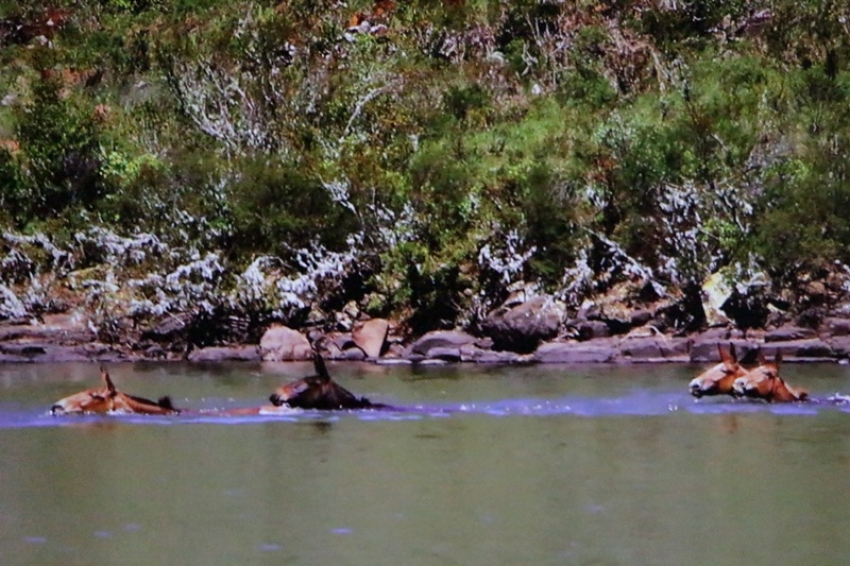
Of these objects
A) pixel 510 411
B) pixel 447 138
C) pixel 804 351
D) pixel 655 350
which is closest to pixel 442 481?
pixel 510 411

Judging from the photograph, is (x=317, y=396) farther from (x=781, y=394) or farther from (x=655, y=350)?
(x=655, y=350)

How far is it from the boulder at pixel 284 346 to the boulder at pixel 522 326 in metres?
4.14

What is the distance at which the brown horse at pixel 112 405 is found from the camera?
2864cm

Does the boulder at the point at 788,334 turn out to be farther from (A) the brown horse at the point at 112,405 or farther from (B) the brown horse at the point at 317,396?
(A) the brown horse at the point at 112,405

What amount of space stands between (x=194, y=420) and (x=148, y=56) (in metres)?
35.6

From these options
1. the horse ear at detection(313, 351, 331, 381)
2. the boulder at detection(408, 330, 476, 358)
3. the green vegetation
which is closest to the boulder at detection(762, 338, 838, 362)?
the green vegetation

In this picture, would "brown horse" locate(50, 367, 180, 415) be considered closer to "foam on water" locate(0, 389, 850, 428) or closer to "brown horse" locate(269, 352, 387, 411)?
"foam on water" locate(0, 389, 850, 428)

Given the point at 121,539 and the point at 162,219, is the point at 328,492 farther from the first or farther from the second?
the point at 162,219

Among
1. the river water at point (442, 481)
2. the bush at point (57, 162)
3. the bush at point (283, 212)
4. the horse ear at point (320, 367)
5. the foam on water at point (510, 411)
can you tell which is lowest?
the river water at point (442, 481)

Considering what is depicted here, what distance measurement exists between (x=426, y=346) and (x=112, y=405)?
48.8ft

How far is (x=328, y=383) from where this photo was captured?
2895 cm

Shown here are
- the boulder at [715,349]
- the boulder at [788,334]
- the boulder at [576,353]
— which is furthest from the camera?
the boulder at [788,334]

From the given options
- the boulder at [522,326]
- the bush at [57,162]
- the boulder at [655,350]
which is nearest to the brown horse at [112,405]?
the boulder at [655,350]

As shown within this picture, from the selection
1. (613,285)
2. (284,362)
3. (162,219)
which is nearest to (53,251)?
(162,219)
